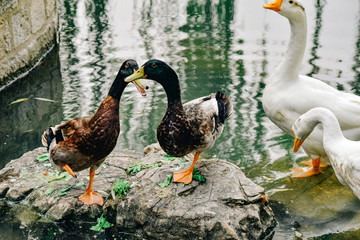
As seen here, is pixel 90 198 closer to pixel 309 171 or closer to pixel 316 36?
pixel 309 171

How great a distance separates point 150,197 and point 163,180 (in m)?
0.24

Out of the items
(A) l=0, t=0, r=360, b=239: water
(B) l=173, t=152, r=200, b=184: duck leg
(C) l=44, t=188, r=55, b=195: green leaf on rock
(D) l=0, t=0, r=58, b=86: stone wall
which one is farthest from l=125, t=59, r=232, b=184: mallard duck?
(D) l=0, t=0, r=58, b=86: stone wall

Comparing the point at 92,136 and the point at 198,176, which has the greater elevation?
the point at 92,136

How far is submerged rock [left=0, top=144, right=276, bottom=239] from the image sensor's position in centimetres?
386

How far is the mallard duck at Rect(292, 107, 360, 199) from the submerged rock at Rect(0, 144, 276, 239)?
65 centimetres

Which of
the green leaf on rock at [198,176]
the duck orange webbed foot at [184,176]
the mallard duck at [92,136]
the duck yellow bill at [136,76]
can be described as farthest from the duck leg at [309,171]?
the duck yellow bill at [136,76]

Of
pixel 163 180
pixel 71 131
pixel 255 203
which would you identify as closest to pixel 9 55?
pixel 71 131

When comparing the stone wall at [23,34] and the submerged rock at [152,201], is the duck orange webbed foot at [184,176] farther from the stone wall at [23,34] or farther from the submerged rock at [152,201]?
the stone wall at [23,34]

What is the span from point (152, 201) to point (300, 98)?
186 cm

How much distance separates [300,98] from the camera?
4.80m

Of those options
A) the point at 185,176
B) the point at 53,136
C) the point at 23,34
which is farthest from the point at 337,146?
the point at 23,34

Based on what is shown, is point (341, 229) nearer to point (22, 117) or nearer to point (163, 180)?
point (163, 180)

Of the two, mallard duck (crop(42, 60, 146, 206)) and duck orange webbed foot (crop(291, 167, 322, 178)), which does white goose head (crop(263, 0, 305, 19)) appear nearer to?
duck orange webbed foot (crop(291, 167, 322, 178))

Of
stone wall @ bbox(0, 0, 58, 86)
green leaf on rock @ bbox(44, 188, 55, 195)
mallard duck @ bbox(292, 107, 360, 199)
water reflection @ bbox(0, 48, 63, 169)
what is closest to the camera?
mallard duck @ bbox(292, 107, 360, 199)
